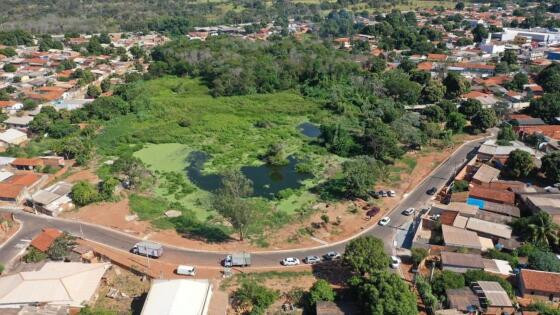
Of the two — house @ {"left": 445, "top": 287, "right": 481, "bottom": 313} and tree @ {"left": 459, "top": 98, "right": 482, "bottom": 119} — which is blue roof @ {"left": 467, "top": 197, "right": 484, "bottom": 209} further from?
tree @ {"left": 459, "top": 98, "right": 482, "bottom": 119}

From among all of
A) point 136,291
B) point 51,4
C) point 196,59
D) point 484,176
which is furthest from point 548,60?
point 51,4

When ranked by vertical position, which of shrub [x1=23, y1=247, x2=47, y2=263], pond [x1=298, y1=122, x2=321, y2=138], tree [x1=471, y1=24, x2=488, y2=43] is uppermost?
tree [x1=471, y1=24, x2=488, y2=43]

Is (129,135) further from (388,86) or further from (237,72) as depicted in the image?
(388,86)

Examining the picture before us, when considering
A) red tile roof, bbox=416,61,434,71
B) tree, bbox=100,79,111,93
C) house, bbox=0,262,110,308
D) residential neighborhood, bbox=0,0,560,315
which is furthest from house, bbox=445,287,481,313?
tree, bbox=100,79,111,93

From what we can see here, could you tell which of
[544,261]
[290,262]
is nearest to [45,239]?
[290,262]

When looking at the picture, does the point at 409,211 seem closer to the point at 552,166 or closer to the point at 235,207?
the point at 552,166
